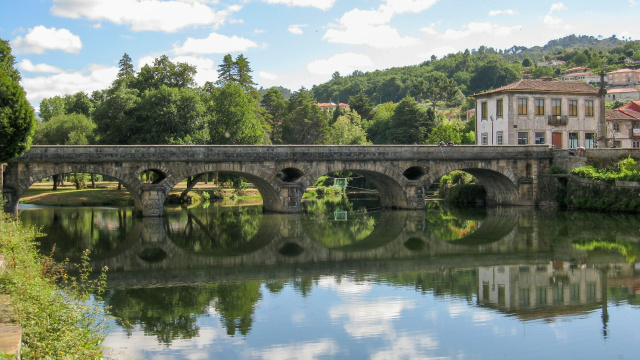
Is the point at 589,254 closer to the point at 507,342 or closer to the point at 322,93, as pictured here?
the point at 507,342

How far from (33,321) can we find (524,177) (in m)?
39.6

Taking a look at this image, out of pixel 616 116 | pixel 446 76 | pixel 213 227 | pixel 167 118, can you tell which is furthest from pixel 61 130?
pixel 446 76

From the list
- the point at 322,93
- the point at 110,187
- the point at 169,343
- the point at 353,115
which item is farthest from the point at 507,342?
the point at 322,93

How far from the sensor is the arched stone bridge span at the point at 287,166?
120ft

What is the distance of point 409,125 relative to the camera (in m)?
82.6

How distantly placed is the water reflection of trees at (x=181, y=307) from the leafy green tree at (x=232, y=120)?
119ft

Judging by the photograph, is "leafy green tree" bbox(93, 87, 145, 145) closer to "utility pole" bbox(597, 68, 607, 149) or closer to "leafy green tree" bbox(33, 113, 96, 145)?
"leafy green tree" bbox(33, 113, 96, 145)

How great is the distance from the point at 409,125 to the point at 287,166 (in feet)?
145

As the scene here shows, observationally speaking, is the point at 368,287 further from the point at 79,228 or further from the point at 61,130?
the point at 61,130

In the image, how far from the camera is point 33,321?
1178 centimetres

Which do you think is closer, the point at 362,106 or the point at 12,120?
the point at 12,120

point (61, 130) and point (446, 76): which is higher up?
point (446, 76)

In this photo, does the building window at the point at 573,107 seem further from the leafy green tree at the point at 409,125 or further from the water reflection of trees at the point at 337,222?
the leafy green tree at the point at 409,125

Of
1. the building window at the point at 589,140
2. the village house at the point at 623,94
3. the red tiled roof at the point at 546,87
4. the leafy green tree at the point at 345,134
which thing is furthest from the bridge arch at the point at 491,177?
the village house at the point at 623,94
